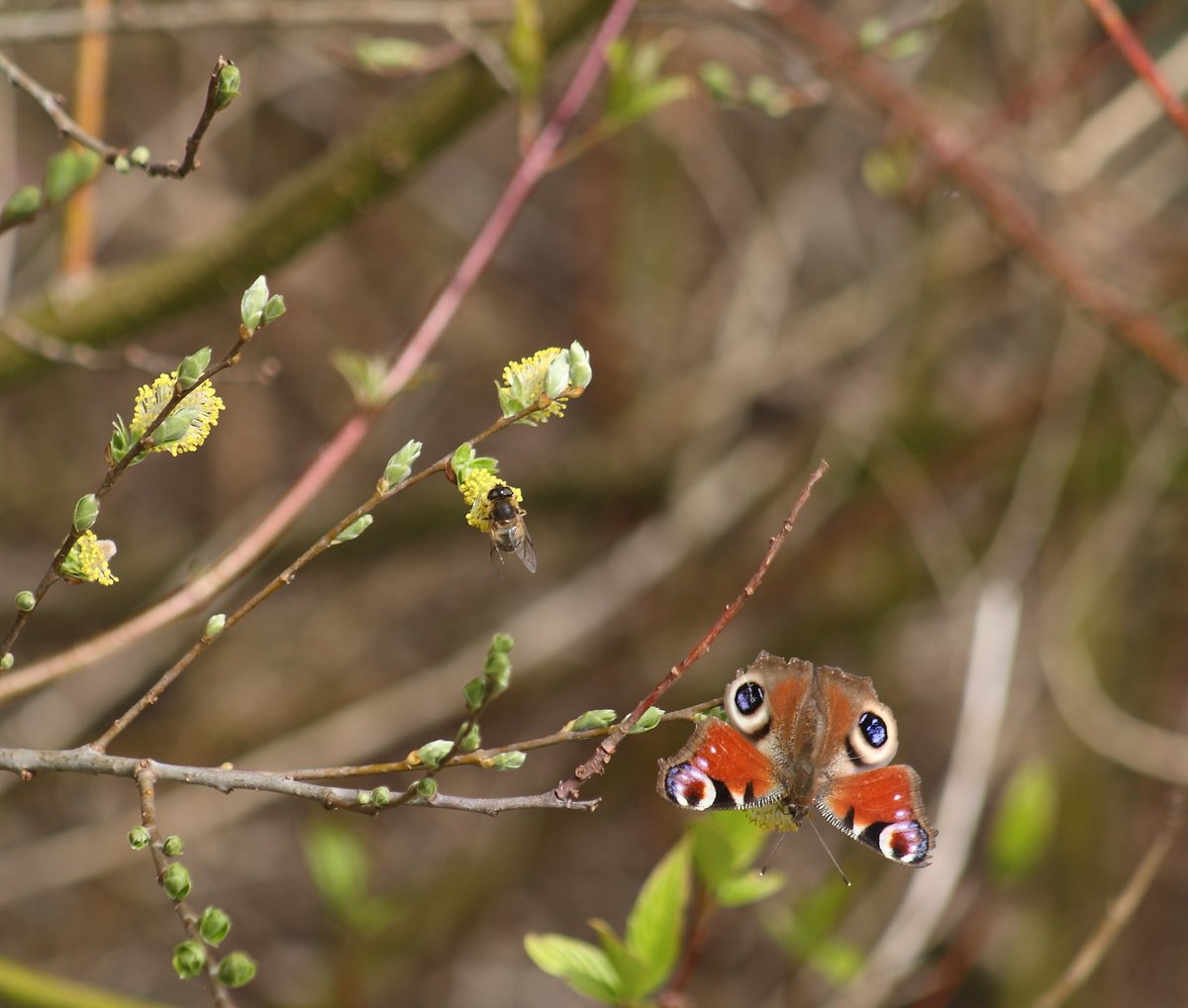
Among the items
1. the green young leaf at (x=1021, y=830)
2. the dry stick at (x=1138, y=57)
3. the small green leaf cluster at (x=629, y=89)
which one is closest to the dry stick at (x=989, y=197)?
the dry stick at (x=1138, y=57)

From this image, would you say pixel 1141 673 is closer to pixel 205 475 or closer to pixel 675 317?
pixel 675 317

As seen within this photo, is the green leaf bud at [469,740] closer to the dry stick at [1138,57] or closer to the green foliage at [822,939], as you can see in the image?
the green foliage at [822,939]

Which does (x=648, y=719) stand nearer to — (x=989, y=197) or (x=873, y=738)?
(x=873, y=738)

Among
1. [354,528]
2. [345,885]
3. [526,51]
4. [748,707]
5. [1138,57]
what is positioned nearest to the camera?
[354,528]

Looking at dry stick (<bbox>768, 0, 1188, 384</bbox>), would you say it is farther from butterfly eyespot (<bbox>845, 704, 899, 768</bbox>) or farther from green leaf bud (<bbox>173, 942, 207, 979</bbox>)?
green leaf bud (<bbox>173, 942, 207, 979</bbox>)


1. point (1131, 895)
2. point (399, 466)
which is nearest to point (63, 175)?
point (399, 466)

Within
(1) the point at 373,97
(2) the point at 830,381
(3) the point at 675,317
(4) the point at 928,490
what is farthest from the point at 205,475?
(4) the point at 928,490

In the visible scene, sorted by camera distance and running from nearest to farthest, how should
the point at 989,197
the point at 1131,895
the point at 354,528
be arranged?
the point at 354,528 → the point at 1131,895 → the point at 989,197
